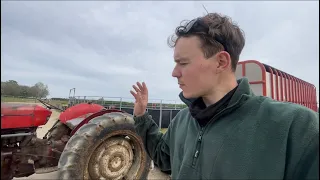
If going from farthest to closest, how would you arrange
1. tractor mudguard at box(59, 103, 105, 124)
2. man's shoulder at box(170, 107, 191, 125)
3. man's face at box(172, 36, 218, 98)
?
tractor mudguard at box(59, 103, 105, 124), man's shoulder at box(170, 107, 191, 125), man's face at box(172, 36, 218, 98)

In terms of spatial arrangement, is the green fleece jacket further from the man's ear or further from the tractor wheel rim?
the tractor wheel rim

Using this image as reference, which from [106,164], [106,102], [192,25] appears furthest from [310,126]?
[106,102]

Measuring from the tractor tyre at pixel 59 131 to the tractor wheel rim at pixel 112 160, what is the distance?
137cm

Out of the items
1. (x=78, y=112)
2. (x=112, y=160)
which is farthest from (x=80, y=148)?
(x=78, y=112)

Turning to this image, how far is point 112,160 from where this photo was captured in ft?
12.4

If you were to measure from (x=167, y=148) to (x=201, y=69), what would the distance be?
2.35ft

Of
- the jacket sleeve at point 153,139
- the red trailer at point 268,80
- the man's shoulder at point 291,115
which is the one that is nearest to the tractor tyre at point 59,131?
the jacket sleeve at point 153,139

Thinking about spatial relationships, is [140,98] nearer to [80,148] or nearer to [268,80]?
[80,148]

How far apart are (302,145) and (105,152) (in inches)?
129

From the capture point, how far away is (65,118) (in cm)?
453

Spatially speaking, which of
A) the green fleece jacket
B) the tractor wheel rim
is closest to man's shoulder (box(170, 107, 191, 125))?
the green fleece jacket

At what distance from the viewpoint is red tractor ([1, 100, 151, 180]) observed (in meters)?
3.28

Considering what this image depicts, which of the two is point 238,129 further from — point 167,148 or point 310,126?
point 167,148

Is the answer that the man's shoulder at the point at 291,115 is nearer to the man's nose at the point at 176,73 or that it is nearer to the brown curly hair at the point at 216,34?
the brown curly hair at the point at 216,34
